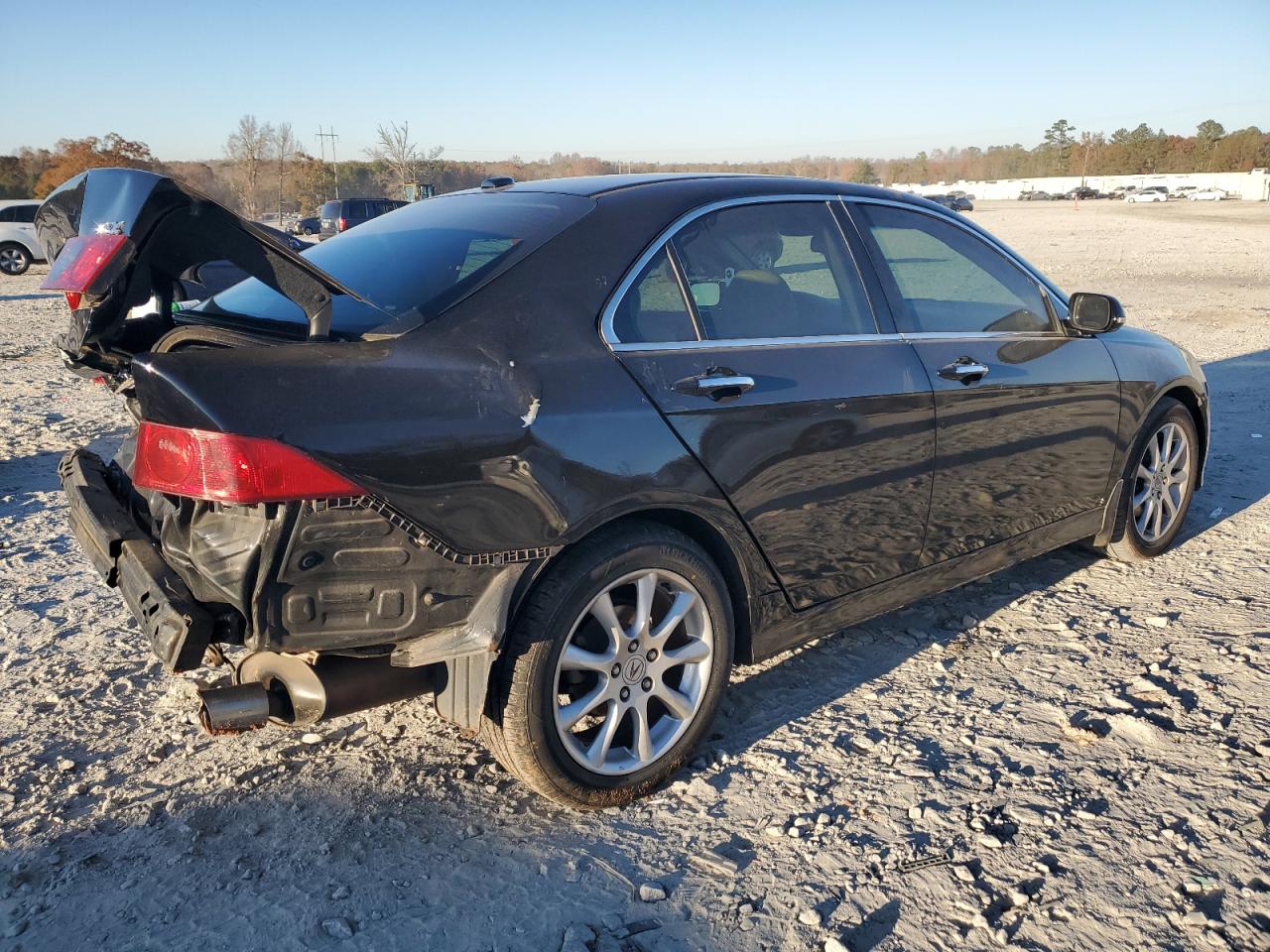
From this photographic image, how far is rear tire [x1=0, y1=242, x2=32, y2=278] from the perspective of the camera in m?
25.1

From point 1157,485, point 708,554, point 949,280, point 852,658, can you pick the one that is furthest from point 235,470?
point 1157,485

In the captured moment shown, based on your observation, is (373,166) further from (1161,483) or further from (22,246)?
(1161,483)

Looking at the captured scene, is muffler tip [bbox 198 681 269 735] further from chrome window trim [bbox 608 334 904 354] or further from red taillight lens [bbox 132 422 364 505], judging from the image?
chrome window trim [bbox 608 334 904 354]

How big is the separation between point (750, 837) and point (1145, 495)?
3124 mm

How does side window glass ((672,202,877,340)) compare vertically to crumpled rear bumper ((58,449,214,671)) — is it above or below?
above

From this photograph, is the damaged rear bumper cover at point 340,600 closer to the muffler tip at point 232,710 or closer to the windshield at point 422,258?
the muffler tip at point 232,710

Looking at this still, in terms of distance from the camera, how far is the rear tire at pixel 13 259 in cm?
2509

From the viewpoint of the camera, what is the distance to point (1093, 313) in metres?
4.35

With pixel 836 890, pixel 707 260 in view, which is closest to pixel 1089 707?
pixel 836 890

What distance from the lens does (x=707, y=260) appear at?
128 inches

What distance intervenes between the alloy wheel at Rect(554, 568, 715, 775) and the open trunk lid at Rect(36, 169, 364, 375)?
1.11 meters

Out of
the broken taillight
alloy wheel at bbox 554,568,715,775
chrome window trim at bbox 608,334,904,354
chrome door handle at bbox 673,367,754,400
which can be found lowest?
alloy wheel at bbox 554,568,715,775

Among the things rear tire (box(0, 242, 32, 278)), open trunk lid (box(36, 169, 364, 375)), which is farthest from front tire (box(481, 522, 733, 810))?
rear tire (box(0, 242, 32, 278))

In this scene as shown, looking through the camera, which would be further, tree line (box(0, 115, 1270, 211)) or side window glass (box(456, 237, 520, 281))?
tree line (box(0, 115, 1270, 211))
